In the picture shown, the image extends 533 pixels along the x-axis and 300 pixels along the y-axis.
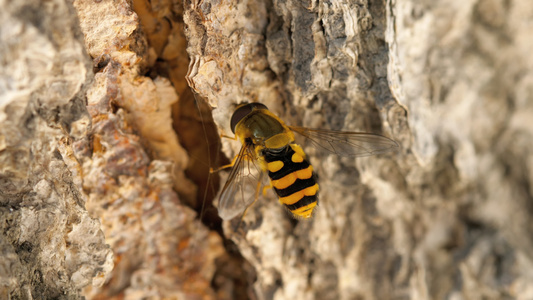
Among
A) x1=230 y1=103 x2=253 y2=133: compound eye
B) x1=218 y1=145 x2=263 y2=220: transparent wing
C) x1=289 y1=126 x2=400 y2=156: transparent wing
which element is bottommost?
x1=218 y1=145 x2=263 y2=220: transparent wing

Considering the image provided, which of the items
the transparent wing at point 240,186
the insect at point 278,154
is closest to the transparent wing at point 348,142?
the insect at point 278,154

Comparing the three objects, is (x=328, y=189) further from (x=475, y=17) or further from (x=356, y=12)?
(x=475, y=17)

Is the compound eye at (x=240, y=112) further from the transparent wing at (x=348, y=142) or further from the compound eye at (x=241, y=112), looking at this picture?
the transparent wing at (x=348, y=142)

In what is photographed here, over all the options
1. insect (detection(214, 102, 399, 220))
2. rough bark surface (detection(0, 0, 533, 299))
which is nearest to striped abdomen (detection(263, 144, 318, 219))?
insect (detection(214, 102, 399, 220))

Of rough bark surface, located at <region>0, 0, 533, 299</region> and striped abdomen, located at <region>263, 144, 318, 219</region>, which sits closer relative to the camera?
rough bark surface, located at <region>0, 0, 533, 299</region>

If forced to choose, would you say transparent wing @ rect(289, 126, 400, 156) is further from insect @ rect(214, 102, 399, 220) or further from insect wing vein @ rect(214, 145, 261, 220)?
insect wing vein @ rect(214, 145, 261, 220)
